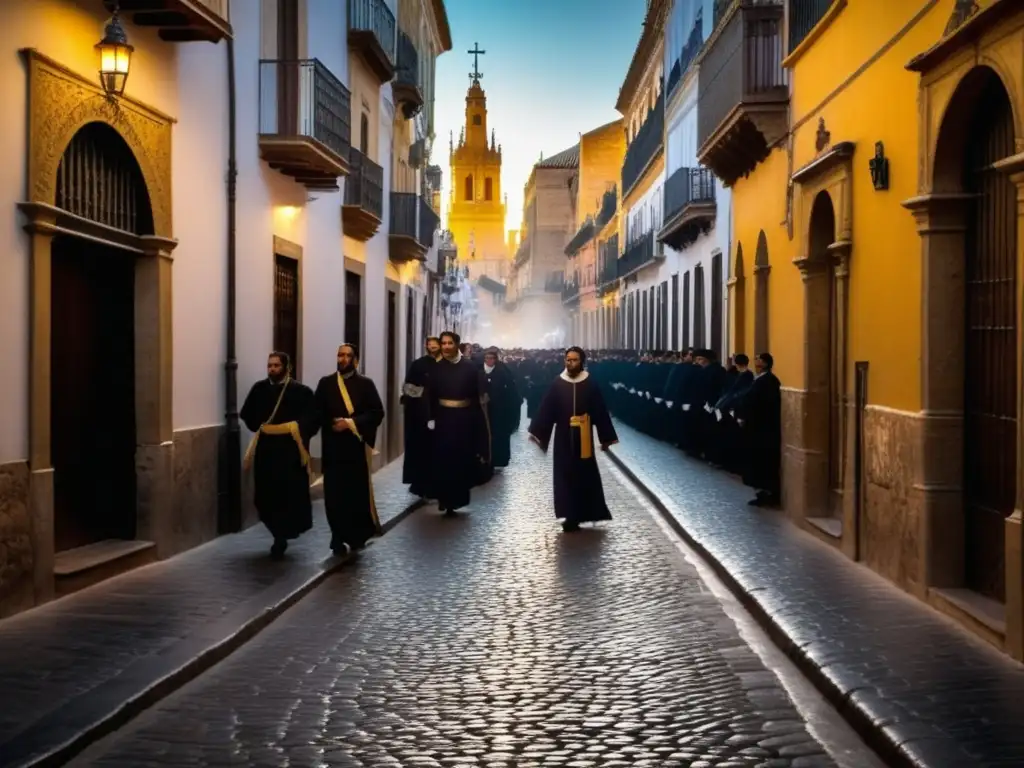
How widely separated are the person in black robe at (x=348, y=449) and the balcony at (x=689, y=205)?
13595mm

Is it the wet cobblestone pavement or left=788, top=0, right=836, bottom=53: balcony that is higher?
left=788, top=0, right=836, bottom=53: balcony

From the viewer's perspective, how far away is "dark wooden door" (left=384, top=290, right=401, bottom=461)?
2366 centimetres

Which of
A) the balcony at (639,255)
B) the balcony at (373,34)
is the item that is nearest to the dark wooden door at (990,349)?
the balcony at (373,34)

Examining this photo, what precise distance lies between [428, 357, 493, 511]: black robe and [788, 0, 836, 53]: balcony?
4.93m

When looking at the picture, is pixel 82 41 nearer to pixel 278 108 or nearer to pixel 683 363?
pixel 278 108

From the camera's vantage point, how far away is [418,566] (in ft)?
37.8

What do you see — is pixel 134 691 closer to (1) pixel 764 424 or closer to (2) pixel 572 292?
(1) pixel 764 424

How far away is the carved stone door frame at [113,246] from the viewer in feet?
29.7

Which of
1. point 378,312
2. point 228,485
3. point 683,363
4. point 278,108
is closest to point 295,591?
point 228,485

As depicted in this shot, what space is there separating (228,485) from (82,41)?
4.69 m

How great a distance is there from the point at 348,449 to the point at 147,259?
2332 millimetres

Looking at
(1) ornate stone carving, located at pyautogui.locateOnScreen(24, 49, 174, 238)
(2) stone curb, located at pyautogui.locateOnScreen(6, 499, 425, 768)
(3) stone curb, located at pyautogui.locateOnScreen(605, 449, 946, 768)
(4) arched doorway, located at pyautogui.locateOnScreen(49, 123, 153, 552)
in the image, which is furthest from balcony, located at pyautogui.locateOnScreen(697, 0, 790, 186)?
(2) stone curb, located at pyautogui.locateOnScreen(6, 499, 425, 768)

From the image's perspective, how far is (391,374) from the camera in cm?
2422

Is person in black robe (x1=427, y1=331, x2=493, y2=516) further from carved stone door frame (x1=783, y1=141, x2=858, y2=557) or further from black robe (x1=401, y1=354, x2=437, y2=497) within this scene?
carved stone door frame (x1=783, y1=141, x2=858, y2=557)
